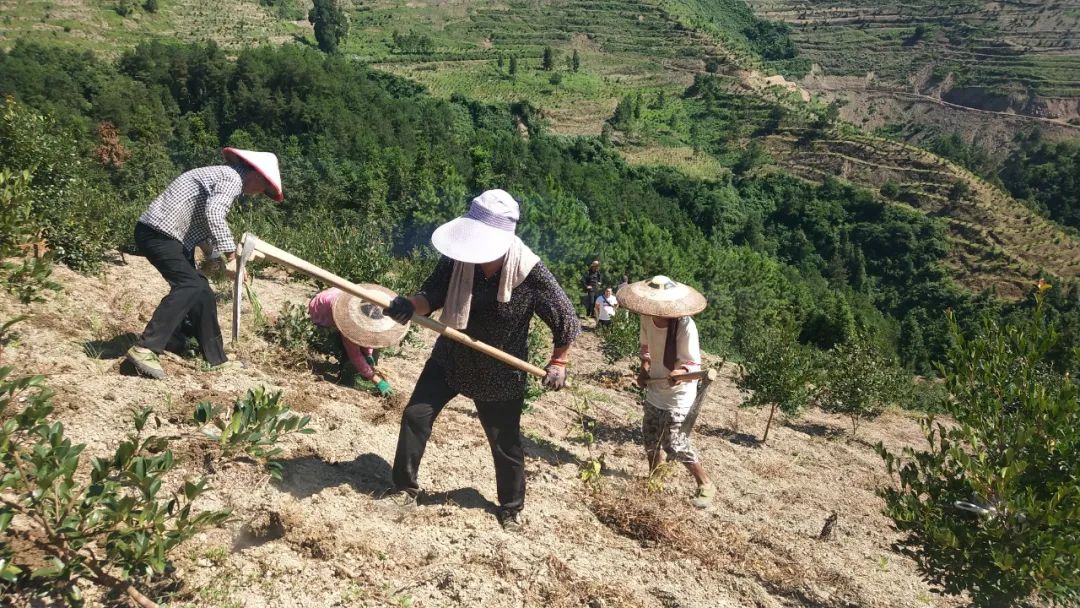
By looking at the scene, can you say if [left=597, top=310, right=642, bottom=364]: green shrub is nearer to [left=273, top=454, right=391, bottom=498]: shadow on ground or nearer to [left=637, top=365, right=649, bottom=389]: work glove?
[left=637, top=365, right=649, bottom=389]: work glove

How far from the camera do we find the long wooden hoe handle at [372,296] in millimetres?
3252

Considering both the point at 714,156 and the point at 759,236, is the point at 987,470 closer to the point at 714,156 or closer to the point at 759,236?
the point at 759,236

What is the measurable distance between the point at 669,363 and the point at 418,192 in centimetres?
1968

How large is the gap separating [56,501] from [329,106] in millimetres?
45371

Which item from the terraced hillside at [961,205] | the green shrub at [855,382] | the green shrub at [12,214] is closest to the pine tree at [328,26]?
the terraced hillside at [961,205]

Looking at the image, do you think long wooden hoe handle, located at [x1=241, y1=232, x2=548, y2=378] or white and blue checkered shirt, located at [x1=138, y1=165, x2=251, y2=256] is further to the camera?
white and blue checkered shirt, located at [x1=138, y1=165, x2=251, y2=256]

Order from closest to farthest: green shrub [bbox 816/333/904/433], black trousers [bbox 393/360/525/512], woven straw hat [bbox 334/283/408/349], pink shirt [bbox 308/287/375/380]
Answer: black trousers [bbox 393/360/525/512], woven straw hat [bbox 334/283/408/349], pink shirt [bbox 308/287/375/380], green shrub [bbox 816/333/904/433]

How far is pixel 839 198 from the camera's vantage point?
70.9 m

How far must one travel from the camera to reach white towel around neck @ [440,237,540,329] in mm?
3311

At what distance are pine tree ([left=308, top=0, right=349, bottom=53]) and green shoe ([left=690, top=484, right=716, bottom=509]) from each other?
80.8m

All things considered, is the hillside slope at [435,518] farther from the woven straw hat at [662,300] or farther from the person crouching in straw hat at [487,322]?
the woven straw hat at [662,300]

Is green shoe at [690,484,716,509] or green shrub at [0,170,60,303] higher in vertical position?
green shrub at [0,170,60,303]

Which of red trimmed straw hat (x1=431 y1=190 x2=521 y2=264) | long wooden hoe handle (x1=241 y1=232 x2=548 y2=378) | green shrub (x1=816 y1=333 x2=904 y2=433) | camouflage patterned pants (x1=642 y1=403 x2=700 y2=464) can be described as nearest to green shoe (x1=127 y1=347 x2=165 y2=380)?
long wooden hoe handle (x1=241 y1=232 x2=548 y2=378)

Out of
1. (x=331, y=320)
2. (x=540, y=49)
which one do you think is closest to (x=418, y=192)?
(x=331, y=320)
